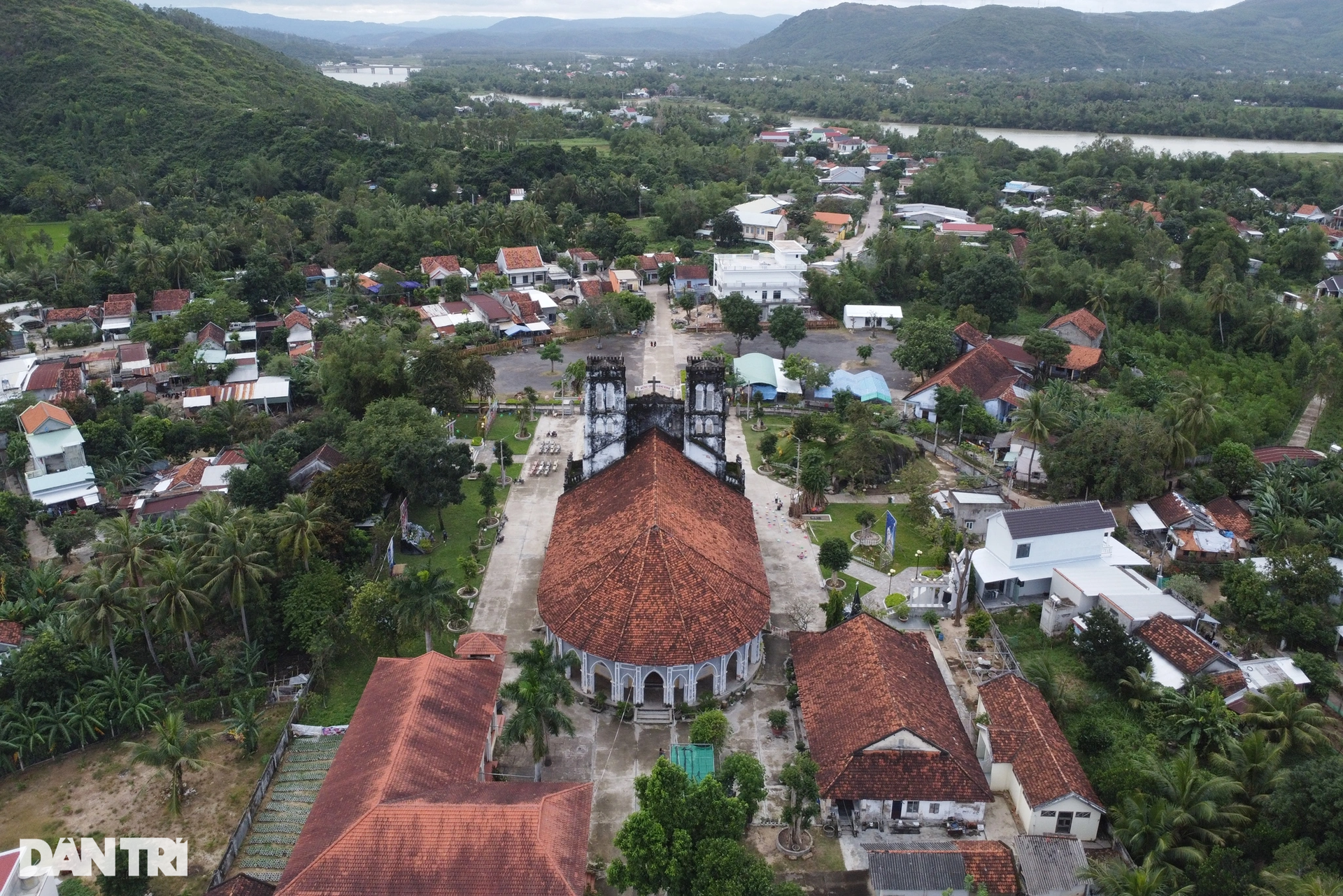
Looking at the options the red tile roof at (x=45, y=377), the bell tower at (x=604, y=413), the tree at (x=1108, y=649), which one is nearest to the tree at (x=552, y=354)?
the bell tower at (x=604, y=413)

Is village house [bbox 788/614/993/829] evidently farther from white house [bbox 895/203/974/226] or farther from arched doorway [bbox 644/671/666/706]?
white house [bbox 895/203/974/226]

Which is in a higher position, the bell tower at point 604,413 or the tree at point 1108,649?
the bell tower at point 604,413

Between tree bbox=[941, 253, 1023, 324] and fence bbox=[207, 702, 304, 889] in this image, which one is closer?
fence bbox=[207, 702, 304, 889]

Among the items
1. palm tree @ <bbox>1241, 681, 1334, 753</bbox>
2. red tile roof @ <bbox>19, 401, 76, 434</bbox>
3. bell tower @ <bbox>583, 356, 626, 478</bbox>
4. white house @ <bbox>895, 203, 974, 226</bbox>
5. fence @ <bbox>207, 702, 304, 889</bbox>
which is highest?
bell tower @ <bbox>583, 356, 626, 478</bbox>

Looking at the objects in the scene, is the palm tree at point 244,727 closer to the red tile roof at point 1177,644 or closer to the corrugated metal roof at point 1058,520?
the corrugated metal roof at point 1058,520

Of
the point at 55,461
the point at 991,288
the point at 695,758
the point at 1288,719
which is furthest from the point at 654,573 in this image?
the point at 991,288

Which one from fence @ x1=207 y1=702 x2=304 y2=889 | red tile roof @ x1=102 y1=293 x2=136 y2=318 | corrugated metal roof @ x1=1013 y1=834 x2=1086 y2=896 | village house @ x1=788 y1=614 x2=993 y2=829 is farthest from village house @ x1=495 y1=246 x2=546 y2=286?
corrugated metal roof @ x1=1013 y1=834 x2=1086 y2=896
